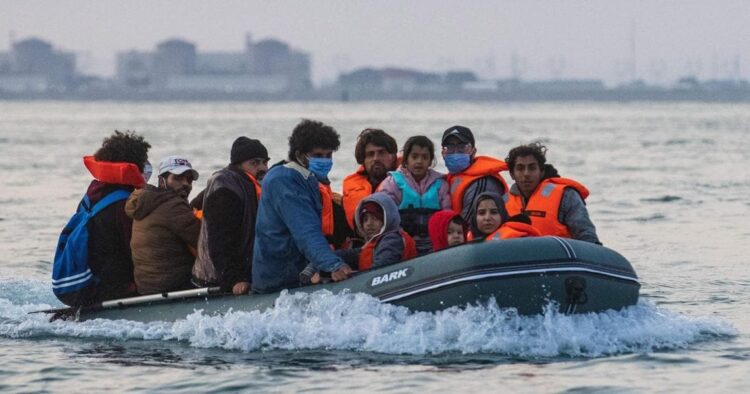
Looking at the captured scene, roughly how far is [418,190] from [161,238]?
1.85 m

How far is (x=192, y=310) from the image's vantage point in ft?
29.9

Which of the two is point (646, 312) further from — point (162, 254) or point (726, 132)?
point (726, 132)

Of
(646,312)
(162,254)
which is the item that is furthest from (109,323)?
(646,312)

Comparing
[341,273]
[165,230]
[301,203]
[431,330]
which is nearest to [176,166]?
[165,230]

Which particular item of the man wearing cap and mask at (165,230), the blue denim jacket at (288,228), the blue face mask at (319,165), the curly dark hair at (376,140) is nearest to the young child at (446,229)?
the blue denim jacket at (288,228)

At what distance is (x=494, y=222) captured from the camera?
327 inches

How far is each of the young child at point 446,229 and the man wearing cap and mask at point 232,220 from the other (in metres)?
1.25

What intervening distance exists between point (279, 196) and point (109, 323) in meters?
1.90

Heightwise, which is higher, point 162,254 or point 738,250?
point 162,254

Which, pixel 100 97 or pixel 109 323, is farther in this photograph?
pixel 100 97

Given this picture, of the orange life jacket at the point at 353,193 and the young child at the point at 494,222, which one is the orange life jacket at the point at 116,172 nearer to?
the orange life jacket at the point at 353,193

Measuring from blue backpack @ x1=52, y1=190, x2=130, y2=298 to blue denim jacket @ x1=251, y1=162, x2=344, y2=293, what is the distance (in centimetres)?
143

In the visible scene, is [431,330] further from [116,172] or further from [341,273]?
[116,172]

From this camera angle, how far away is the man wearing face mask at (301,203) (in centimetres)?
835
